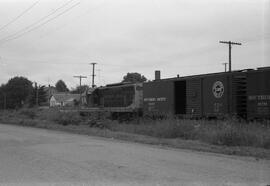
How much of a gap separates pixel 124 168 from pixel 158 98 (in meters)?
20.0

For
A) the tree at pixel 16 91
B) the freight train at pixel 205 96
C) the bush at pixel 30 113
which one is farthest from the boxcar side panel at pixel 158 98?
the tree at pixel 16 91

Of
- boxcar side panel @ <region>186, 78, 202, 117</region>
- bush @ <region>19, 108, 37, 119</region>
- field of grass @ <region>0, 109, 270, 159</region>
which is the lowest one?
field of grass @ <region>0, 109, 270, 159</region>

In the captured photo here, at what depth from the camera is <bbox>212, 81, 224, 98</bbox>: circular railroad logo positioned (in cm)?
2485

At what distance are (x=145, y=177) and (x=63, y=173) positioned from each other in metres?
1.94

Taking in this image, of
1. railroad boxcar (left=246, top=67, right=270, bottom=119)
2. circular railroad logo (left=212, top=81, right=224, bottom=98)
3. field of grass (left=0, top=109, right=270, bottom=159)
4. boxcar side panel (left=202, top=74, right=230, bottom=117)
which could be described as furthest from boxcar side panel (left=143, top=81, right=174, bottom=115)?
railroad boxcar (left=246, top=67, right=270, bottom=119)

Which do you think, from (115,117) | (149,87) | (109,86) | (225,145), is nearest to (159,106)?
(149,87)

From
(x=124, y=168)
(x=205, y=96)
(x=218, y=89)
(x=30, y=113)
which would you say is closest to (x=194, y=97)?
(x=205, y=96)

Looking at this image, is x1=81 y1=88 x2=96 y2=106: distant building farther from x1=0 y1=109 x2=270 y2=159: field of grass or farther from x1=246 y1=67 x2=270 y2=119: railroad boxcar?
x1=246 y1=67 x2=270 y2=119: railroad boxcar

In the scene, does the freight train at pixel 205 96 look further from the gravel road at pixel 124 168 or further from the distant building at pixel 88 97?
the gravel road at pixel 124 168

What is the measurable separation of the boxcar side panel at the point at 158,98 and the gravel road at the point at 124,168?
1478cm

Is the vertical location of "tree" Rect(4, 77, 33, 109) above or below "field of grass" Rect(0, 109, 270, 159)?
above

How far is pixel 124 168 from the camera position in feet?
33.8

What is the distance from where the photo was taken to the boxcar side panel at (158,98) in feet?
94.7

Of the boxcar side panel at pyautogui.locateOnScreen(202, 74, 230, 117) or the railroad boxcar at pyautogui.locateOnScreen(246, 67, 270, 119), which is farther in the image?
the boxcar side panel at pyautogui.locateOnScreen(202, 74, 230, 117)
